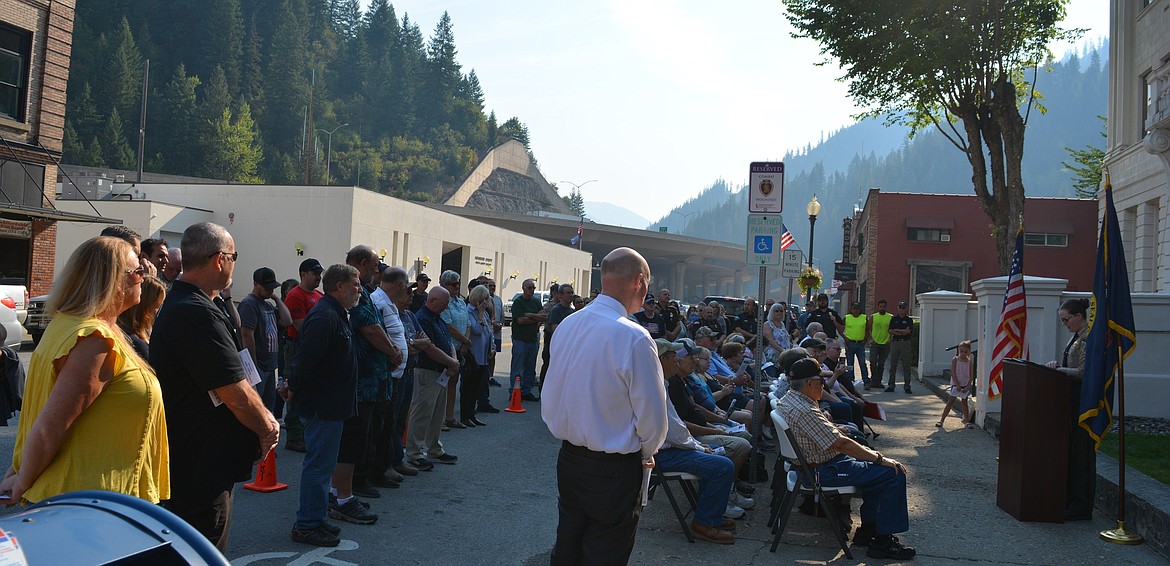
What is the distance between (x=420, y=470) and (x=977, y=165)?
17076mm

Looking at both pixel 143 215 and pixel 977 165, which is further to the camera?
pixel 143 215

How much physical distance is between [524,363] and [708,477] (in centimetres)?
782

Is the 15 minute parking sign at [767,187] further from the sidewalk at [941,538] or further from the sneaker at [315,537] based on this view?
the sneaker at [315,537]

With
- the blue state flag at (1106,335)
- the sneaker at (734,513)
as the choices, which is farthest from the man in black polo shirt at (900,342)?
the sneaker at (734,513)

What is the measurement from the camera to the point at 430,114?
479 ft

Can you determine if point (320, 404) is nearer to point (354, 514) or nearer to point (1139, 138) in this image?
point (354, 514)

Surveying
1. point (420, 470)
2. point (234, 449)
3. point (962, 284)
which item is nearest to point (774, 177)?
point (420, 470)

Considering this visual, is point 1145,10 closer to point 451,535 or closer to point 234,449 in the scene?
point 451,535

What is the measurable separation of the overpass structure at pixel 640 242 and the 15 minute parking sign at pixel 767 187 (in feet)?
206

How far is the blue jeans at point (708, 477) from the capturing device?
6.53 metres

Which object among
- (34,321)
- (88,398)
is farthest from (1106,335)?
(34,321)

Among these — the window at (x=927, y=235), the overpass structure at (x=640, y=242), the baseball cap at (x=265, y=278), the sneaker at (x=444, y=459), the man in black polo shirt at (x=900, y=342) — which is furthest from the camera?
the overpass structure at (x=640, y=242)

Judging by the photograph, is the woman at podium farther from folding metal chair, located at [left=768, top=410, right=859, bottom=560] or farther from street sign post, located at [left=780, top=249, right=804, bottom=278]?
street sign post, located at [left=780, top=249, right=804, bottom=278]

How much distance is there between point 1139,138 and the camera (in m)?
23.8
